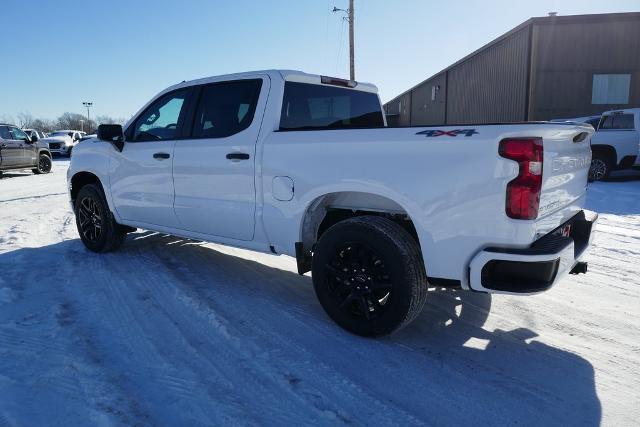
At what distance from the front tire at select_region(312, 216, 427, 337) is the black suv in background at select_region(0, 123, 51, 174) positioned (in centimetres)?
1554

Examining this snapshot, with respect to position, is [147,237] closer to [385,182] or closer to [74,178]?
[74,178]

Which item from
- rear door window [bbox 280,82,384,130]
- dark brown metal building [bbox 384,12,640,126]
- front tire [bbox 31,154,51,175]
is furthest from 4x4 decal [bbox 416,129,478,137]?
front tire [bbox 31,154,51,175]

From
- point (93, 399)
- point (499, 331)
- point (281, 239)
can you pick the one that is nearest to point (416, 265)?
point (499, 331)

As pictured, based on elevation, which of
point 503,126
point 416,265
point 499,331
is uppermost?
point 503,126

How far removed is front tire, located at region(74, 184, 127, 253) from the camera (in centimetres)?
511

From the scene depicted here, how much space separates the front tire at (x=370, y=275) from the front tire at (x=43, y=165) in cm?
1703

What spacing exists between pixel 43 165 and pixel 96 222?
14.3 m

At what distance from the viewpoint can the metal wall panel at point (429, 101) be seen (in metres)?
28.8

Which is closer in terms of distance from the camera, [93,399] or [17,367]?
[93,399]

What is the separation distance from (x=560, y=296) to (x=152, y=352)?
129 inches

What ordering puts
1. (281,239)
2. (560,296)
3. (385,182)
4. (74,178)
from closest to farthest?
(385,182) → (281,239) → (560,296) → (74,178)

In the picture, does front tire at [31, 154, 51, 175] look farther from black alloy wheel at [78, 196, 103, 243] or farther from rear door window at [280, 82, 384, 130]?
rear door window at [280, 82, 384, 130]

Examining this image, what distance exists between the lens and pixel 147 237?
606 centimetres

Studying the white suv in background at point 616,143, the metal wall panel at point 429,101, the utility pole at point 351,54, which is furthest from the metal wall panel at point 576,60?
the utility pole at point 351,54
